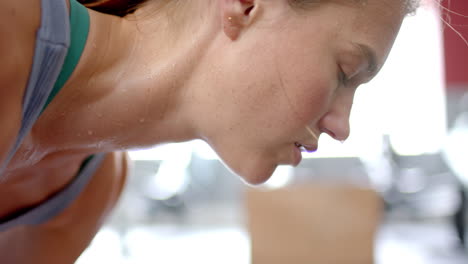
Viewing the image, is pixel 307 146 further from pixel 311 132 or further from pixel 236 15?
pixel 236 15

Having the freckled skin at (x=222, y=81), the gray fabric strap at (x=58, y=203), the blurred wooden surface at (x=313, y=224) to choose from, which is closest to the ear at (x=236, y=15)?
the freckled skin at (x=222, y=81)

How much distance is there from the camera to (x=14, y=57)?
1.25 feet

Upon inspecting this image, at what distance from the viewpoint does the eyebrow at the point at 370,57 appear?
A: 501mm

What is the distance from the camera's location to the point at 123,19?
1.71ft

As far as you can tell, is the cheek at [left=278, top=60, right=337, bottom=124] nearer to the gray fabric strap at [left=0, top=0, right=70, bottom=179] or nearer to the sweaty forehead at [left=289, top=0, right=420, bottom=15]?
the sweaty forehead at [left=289, top=0, right=420, bottom=15]

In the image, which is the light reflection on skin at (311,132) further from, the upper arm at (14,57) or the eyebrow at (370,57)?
the upper arm at (14,57)

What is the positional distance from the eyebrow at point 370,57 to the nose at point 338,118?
3 centimetres

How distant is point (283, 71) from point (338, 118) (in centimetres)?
8

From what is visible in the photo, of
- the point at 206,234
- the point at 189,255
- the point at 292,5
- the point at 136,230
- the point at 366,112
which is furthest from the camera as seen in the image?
the point at 366,112

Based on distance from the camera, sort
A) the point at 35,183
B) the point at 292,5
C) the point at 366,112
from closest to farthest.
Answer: the point at 292,5, the point at 35,183, the point at 366,112

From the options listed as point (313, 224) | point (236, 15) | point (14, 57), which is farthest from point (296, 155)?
point (313, 224)

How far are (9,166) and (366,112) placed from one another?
3.55 m

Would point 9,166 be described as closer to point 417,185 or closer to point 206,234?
point 206,234

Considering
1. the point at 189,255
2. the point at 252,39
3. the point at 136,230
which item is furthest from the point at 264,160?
the point at 136,230
